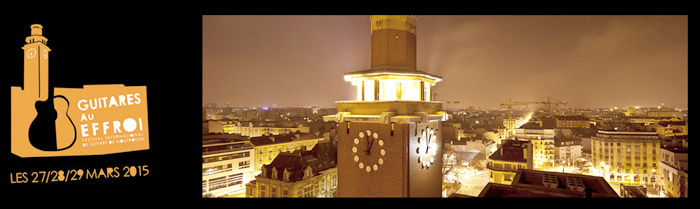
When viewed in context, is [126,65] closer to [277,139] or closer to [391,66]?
[391,66]

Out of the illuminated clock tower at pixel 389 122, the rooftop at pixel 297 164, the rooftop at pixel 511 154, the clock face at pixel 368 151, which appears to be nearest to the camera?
the illuminated clock tower at pixel 389 122

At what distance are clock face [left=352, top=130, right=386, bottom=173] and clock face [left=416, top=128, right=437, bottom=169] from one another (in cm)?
Result: 108

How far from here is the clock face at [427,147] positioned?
8651mm

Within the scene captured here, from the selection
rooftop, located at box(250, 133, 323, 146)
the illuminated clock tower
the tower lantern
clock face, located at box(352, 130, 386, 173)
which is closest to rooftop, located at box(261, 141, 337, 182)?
rooftop, located at box(250, 133, 323, 146)

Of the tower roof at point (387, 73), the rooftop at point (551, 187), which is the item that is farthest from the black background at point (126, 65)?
the rooftop at point (551, 187)

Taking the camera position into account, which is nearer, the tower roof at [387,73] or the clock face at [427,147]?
the tower roof at [387,73]

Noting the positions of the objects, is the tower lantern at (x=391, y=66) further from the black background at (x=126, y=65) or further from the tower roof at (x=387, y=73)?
the black background at (x=126, y=65)

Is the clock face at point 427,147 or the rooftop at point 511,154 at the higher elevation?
the clock face at point 427,147

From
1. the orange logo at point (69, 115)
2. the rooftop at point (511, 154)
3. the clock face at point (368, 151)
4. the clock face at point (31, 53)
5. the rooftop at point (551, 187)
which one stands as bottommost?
the rooftop at point (511, 154)

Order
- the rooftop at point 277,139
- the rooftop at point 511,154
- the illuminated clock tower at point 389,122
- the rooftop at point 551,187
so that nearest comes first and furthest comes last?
1. the illuminated clock tower at point 389,122
2. the rooftop at point 551,187
3. the rooftop at point 511,154
4. the rooftop at point 277,139

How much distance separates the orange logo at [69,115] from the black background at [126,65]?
10cm

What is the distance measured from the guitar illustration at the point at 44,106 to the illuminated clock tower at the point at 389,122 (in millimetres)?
5761

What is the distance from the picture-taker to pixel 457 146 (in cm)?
5544

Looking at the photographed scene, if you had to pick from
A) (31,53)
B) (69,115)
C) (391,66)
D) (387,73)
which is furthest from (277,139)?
(31,53)
